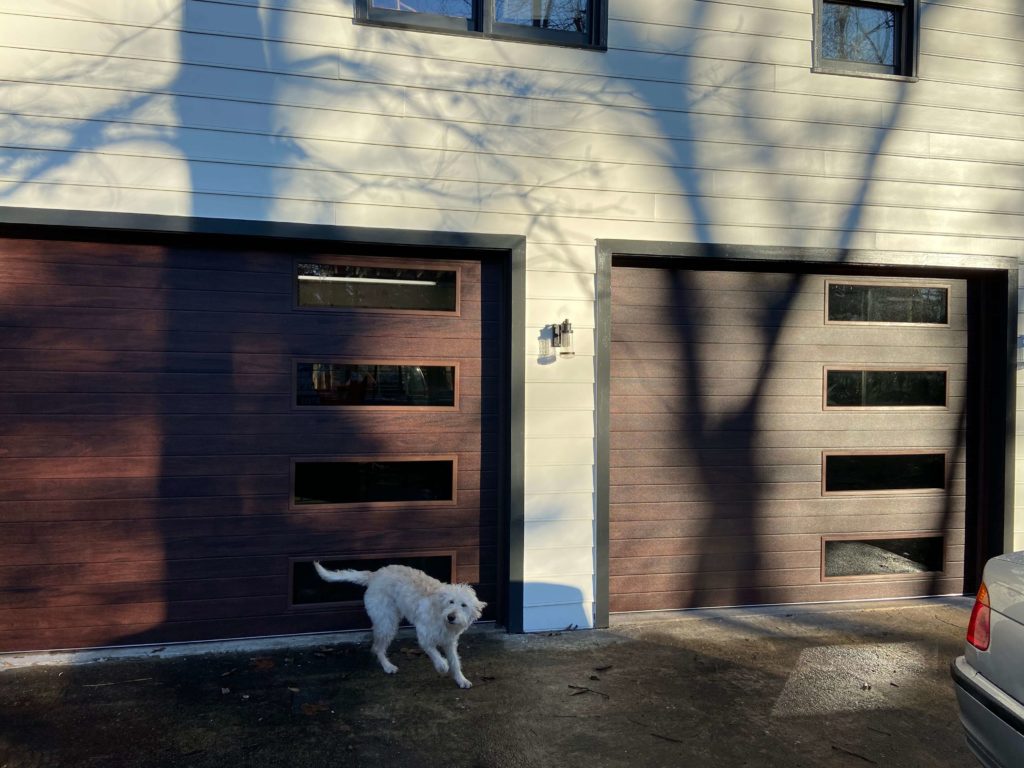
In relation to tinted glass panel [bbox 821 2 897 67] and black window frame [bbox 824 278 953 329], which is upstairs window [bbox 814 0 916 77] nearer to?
tinted glass panel [bbox 821 2 897 67]

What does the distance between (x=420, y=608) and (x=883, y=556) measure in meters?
3.76

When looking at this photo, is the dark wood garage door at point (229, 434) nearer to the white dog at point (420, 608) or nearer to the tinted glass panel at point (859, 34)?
the white dog at point (420, 608)

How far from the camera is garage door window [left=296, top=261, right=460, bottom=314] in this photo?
4672 millimetres

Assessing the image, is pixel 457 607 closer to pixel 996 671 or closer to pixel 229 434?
pixel 229 434

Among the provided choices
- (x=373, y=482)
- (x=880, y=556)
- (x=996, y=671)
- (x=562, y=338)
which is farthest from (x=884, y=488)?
(x=373, y=482)

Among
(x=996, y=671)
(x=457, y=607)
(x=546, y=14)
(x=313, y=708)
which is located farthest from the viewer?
(x=546, y=14)

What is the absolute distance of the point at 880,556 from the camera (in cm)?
550

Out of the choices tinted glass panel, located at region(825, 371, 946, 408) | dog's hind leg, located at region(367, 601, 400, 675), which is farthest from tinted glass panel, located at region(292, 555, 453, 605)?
tinted glass panel, located at region(825, 371, 946, 408)

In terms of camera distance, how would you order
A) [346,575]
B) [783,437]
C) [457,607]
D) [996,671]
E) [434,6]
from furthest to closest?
[783,437]
[434,6]
[346,575]
[457,607]
[996,671]

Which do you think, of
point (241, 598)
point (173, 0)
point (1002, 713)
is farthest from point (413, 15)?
point (1002, 713)

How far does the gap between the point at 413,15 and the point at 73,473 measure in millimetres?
3612

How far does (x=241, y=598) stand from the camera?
14.9ft

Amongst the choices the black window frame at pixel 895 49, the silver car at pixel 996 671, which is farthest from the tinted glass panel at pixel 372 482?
the black window frame at pixel 895 49

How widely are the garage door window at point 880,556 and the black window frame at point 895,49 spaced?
350 cm
